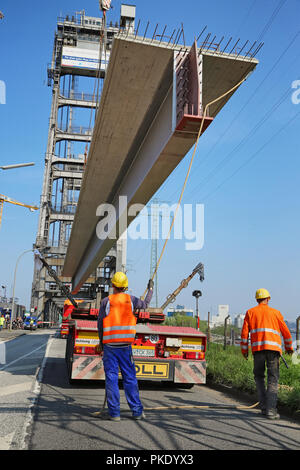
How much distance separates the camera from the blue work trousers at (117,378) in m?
5.59

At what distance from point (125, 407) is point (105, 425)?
143 cm

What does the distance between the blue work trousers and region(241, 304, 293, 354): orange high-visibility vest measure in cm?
195

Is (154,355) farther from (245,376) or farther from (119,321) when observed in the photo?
(119,321)

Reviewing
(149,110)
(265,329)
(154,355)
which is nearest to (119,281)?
(265,329)

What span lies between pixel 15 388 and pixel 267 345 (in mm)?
4518

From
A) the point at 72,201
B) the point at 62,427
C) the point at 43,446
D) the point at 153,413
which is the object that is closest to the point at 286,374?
the point at 153,413

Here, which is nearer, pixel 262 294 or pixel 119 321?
pixel 119 321

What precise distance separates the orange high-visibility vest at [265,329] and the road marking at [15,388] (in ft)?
12.9

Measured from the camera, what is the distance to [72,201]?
51.4 m

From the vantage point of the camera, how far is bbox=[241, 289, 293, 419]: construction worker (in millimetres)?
6352

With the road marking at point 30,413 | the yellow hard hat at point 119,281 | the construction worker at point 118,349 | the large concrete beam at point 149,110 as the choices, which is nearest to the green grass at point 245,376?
the construction worker at point 118,349

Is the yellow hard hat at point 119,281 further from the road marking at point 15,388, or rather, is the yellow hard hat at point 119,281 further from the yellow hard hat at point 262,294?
the road marking at point 15,388

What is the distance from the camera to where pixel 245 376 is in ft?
28.3

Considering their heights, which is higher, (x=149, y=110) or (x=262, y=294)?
(x=149, y=110)
